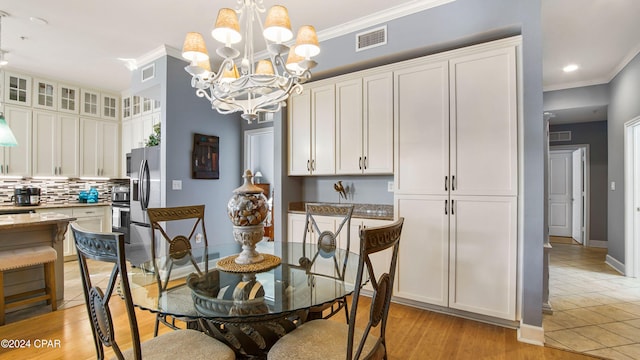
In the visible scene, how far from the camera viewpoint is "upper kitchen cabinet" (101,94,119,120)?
5477 mm

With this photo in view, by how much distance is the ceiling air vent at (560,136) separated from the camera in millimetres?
6271

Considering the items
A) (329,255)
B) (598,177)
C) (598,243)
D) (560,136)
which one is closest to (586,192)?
(598,177)

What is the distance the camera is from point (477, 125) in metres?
2.61

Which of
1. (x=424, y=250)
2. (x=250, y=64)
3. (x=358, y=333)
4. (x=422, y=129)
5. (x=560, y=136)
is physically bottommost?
(x=358, y=333)

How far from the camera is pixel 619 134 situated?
4.29m

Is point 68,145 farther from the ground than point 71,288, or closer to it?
farther from the ground

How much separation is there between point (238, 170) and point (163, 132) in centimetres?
124

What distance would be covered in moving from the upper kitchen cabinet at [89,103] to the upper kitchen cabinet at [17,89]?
671mm

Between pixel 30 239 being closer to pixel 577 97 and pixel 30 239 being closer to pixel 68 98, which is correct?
pixel 68 98

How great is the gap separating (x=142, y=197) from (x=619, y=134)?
6.55 metres

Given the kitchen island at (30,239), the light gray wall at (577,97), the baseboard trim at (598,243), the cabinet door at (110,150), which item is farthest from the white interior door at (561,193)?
the cabinet door at (110,150)

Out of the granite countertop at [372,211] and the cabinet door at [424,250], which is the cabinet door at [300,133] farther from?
the cabinet door at [424,250]

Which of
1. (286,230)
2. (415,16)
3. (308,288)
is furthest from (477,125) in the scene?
(286,230)

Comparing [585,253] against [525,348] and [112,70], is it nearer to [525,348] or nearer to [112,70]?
[525,348]
